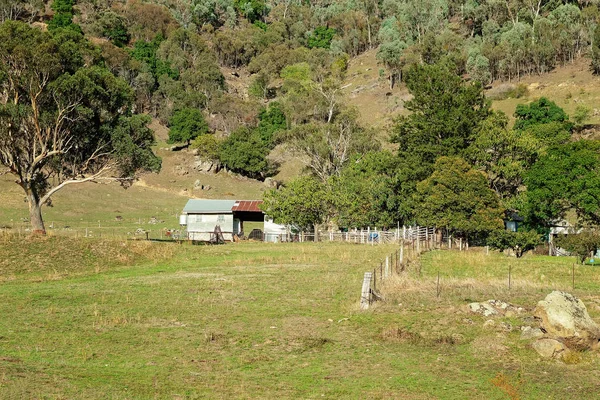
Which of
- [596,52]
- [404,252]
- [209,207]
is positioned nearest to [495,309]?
[404,252]

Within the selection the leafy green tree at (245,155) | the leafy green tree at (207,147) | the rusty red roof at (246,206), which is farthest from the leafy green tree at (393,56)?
the rusty red roof at (246,206)

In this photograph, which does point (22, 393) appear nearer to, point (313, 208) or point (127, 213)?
point (313, 208)

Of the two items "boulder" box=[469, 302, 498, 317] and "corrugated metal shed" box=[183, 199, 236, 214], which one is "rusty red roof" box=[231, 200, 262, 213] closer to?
"corrugated metal shed" box=[183, 199, 236, 214]

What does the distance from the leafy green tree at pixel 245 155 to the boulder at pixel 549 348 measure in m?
102

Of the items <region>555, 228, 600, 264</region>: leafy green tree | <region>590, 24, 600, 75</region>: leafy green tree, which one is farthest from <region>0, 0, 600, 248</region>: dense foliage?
<region>555, 228, 600, 264</region>: leafy green tree

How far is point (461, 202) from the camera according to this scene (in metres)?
59.1

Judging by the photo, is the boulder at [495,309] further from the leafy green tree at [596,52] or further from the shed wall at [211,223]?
the leafy green tree at [596,52]

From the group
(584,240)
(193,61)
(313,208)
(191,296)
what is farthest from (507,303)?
(193,61)

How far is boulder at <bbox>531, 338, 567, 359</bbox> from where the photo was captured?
16.7 metres

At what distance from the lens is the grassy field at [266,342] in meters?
14.2

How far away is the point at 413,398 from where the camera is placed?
13648mm

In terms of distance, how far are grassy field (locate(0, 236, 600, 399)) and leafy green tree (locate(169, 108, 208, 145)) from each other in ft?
319

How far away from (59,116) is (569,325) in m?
40.6

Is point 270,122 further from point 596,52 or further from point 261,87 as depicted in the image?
point 596,52
